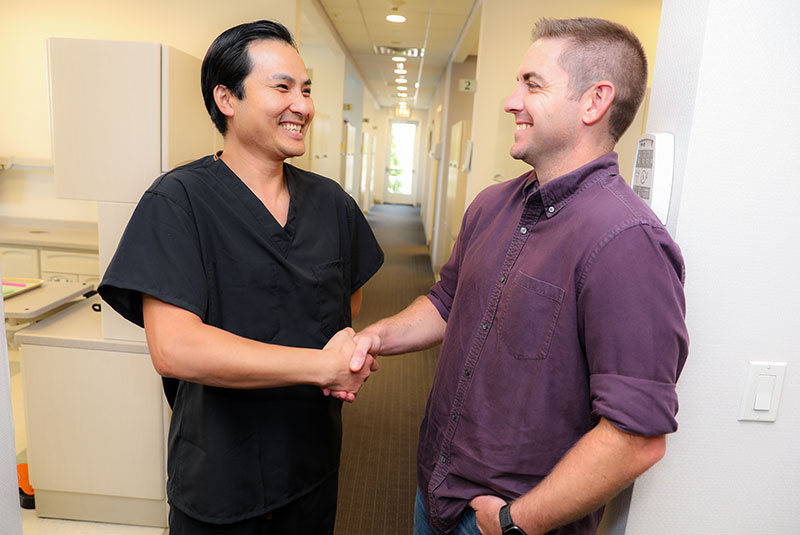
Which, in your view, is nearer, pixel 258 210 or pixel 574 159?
pixel 574 159

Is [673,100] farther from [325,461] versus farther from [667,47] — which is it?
[325,461]

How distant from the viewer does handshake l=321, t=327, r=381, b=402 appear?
131 cm

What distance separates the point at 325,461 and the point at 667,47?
3.97 feet

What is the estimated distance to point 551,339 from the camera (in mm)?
1014


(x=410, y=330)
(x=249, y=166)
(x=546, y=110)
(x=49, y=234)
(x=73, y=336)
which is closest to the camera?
(x=546, y=110)

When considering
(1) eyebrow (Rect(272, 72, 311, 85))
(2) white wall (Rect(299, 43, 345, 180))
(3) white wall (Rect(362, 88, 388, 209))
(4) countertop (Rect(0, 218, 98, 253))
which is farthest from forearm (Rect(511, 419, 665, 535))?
(3) white wall (Rect(362, 88, 388, 209))

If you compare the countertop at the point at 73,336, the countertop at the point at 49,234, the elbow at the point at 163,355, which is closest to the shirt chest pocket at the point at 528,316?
the elbow at the point at 163,355

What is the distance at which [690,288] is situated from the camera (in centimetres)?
114

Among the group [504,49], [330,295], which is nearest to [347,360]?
[330,295]

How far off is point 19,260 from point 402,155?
1383 centimetres

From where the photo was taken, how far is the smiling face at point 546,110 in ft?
3.59

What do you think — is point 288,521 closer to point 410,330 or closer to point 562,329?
point 410,330

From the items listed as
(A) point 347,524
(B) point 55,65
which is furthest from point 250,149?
(A) point 347,524

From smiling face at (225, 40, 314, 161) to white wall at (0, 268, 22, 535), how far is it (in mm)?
642
